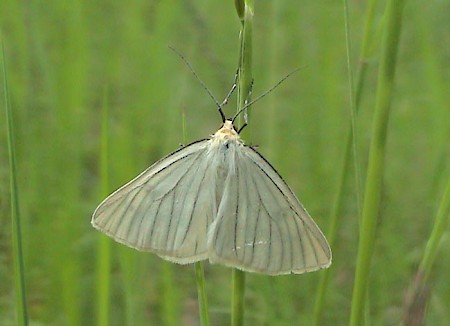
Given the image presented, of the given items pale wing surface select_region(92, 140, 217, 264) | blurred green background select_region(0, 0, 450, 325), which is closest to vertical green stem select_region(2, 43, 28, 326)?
pale wing surface select_region(92, 140, 217, 264)

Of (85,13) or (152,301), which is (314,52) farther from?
(152,301)

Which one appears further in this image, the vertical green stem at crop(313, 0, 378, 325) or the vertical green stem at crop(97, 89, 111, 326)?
the vertical green stem at crop(97, 89, 111, 326)

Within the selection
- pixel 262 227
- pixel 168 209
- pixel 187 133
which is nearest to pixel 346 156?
pixel 262 227

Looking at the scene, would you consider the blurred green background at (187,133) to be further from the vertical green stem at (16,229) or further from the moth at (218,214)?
the vertical green stem at (16,229)

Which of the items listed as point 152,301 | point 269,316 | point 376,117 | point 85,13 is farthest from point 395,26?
point 85,13

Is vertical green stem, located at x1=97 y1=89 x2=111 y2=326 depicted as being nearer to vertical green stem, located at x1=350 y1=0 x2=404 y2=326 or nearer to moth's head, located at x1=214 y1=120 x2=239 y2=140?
moth's head, located at x1=214 y1=120 x2=239 y2=140

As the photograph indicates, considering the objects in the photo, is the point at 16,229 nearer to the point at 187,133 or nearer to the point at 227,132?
the point at 227,132

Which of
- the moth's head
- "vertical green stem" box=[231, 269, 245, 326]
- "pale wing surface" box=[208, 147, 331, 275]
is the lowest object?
"vertical green stem" box=[231, 269, 245, 326]
